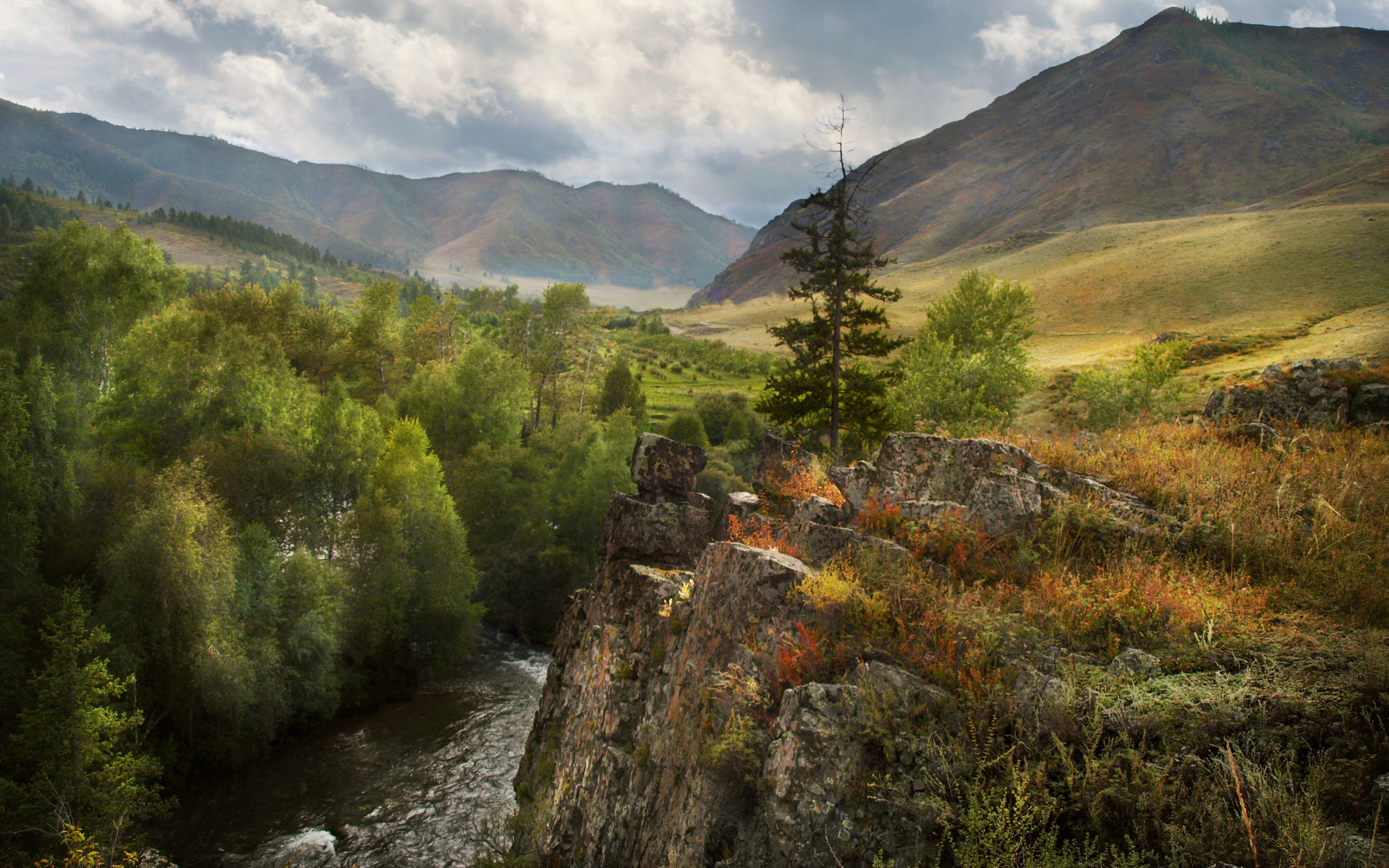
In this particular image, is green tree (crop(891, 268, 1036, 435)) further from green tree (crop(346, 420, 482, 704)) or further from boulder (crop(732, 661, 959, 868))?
boulder (crop(732, 661, 959, 868))

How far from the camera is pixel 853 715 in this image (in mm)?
7301

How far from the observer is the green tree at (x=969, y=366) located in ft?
128

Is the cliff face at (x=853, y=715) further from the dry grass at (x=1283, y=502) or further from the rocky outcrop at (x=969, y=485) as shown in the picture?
the dry grass at (x=1283, y=502)

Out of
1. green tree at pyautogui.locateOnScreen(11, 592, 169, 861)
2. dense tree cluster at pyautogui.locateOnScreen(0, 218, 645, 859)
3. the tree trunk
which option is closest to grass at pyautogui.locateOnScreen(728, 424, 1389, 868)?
green tree at pyautogui.locateOnScreen(11, 592, 169, 861)

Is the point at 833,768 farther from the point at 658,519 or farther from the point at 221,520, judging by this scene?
the point at 221,520

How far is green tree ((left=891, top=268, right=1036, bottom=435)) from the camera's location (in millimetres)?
38969

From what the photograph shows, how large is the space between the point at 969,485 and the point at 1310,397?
827cm

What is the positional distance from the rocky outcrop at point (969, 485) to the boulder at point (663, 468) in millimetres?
5781

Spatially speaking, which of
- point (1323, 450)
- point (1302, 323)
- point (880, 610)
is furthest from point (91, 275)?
point (1302, 323)

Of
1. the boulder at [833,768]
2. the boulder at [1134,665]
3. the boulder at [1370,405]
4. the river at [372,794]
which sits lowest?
the river at [372,794]

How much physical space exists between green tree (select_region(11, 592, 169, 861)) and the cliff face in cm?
1403

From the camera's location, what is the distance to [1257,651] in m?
6.51

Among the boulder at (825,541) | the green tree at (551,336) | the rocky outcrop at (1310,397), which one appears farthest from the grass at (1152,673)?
the green tree at (551,336)

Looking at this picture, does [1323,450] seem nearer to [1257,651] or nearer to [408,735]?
[1257,651]
